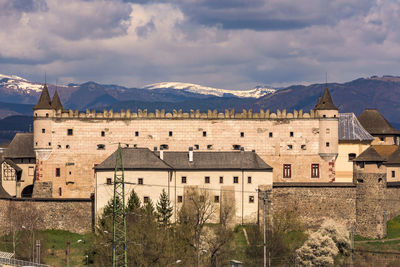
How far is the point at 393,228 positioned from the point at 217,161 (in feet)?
71.1

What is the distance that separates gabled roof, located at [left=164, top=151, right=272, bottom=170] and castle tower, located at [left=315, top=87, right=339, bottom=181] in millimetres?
10470

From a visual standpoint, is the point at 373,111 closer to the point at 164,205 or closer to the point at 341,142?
the point at 341,142

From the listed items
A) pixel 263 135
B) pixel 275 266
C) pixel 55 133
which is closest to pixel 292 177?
pixel 263 135

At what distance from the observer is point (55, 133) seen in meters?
112

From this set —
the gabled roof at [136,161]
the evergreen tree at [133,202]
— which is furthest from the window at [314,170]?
the evergreen tree at [133,202]

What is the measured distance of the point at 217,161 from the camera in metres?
104

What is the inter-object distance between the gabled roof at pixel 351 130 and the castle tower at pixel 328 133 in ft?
15.8

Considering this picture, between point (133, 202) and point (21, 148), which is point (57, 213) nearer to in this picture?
point (133, 202)

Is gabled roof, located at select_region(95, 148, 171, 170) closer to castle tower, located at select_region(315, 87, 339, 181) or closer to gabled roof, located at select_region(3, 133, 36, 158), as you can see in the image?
gabled roof, located at select_region(3, 133, 36, 158)

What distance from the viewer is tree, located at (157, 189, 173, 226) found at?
9731cm

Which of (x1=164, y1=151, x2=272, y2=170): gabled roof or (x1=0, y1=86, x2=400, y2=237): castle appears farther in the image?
(x1=0, y1=86, x2=400, y2=237): castle

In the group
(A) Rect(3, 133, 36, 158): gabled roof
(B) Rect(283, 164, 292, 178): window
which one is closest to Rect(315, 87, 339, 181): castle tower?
(B) Rect(283, 164, 292, 178): window

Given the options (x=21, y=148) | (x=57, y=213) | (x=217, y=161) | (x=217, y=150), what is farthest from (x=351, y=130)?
(x=21, y=148)

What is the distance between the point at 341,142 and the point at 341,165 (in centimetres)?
344
